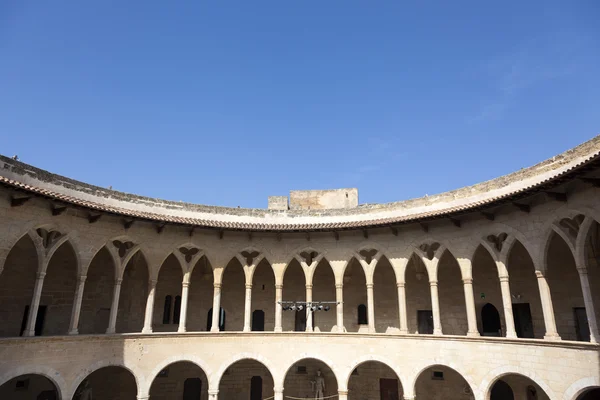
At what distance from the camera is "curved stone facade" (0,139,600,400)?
14.2 m

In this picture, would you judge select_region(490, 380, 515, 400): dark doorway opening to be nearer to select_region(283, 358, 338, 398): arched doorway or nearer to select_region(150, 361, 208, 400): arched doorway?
select_region(283, 358, 338, 398): arched doorway

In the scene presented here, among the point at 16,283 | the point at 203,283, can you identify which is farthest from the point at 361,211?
the point at 16,283

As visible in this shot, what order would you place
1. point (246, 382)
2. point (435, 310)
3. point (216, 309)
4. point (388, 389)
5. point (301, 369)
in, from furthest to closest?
point (301, 369) < point (246, 382) < point (388, 389) < point (216, 309) < point (435, 310)

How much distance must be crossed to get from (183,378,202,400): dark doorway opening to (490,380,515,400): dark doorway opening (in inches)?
591

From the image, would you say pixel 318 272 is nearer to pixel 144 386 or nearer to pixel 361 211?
pixel 361 211

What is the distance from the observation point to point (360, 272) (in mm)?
23219

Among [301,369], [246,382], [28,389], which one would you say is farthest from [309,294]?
[28,389]

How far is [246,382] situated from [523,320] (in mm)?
14628

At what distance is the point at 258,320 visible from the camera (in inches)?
923

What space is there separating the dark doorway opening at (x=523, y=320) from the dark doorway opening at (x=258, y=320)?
42.8 ft

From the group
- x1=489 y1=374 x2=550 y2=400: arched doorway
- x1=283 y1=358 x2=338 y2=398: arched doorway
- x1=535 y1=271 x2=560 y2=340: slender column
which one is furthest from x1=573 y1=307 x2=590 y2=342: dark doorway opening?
x1=283 y1=358 x2=338 y2=398: arched doorway

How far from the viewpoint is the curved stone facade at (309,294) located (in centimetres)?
1421

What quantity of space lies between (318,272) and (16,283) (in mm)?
14717

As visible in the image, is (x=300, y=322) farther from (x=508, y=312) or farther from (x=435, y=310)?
(x=508, y=312)
